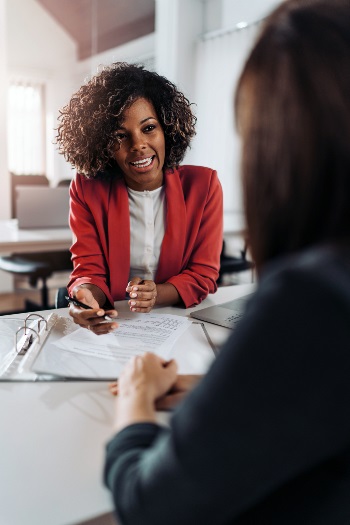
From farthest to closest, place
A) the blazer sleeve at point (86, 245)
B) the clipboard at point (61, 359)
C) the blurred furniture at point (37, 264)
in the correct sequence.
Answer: the blurred furniture at point (37, 264) < the blazer sleeve at point (86, 245) < the clipboard at point (61, 359)

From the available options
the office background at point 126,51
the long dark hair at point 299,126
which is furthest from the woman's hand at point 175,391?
the office background at point 126,51

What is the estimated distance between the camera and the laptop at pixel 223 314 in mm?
1211

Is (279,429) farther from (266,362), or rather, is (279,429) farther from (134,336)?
(134,336)

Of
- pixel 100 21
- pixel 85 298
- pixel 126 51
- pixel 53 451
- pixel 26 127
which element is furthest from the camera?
A: pixel 26 127

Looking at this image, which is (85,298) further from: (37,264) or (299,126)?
(37,264)

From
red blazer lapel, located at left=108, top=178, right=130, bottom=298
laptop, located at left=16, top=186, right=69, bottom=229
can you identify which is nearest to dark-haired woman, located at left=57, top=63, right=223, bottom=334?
red blazer lapel, located at left=108, top=178, right=130, bottom=298

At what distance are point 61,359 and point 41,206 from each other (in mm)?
1986

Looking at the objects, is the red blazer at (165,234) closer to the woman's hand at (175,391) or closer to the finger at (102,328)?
the finger at (102,328)

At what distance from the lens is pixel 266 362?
15.5 inches

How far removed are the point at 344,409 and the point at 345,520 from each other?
0.24m

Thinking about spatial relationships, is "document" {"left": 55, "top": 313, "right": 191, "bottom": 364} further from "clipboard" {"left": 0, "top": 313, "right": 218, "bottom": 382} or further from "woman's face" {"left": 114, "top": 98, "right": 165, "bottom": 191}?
"woman's face" {"left": 114, "top": 98, "right": 165, "bottom": 191}

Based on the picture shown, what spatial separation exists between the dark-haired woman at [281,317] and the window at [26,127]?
6.02 m

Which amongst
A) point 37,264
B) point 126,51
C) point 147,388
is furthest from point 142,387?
point 126,51

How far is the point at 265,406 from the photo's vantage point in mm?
396
